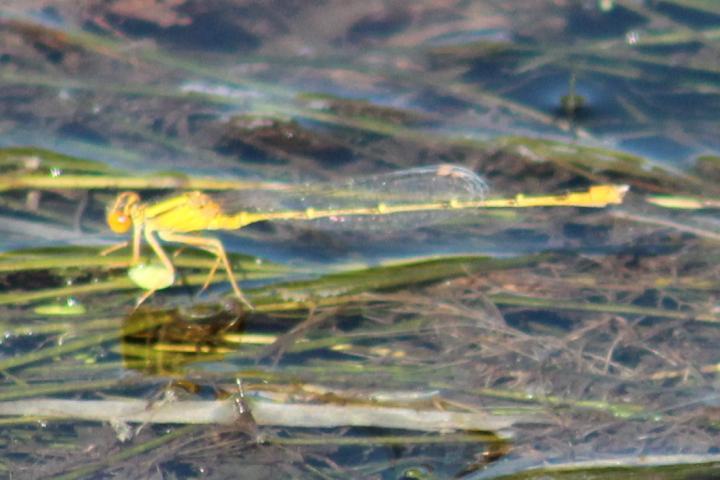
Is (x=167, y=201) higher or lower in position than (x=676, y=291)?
higher

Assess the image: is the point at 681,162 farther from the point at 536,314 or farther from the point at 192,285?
the point at 192,285

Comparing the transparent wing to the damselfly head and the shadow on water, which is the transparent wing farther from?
the damselfly head

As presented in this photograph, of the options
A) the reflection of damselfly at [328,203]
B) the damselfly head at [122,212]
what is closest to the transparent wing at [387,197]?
the reflection of damselfly at [328,203]

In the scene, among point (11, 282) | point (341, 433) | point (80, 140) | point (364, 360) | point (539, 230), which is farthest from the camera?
point (80, 140)

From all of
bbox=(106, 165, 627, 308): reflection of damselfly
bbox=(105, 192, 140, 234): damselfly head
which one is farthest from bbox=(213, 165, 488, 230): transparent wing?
bbox=(105, 192, 140, 234): damselfly head

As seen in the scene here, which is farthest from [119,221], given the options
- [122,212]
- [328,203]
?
[328,203]

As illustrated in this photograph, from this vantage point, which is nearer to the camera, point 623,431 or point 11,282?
point 623,431

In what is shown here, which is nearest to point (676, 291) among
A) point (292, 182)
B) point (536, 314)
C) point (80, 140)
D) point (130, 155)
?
point (536, 314)
